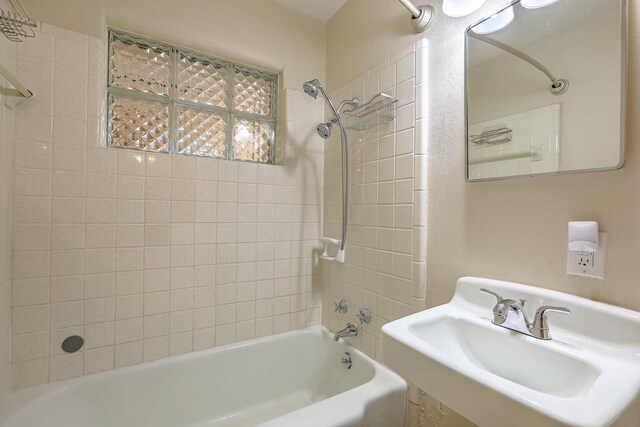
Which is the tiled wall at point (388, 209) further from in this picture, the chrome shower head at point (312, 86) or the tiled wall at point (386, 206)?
the chrome shower head at point (312, 86)

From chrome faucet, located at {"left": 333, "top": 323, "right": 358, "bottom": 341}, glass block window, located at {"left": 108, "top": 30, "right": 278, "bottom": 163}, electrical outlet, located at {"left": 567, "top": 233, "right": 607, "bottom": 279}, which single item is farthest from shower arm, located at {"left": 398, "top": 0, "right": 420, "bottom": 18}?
chrome faucet, located at {"left": 333, "top": 323, "right": 358, "bottom": 341}

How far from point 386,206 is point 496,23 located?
770mm

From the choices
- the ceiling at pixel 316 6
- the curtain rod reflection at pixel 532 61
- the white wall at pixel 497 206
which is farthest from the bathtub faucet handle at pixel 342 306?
the ceiling at pixel 316 6

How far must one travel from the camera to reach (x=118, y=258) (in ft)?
4.28

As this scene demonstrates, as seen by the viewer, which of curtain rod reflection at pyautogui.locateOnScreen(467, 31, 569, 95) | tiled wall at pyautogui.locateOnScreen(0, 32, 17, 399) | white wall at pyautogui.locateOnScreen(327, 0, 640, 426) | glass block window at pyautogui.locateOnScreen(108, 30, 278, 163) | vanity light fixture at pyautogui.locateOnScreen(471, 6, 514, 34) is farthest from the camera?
glass block window at pyautogui.locateOnScreen(108, 30, 278, 163)

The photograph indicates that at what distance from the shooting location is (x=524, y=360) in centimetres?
77

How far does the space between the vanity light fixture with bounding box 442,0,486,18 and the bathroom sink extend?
93 centimetres

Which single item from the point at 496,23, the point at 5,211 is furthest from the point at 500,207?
the point at 5,211

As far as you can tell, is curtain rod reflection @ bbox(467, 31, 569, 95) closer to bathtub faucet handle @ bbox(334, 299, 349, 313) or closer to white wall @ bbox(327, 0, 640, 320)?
white wall @ bbox(327, 0, 640, 320)

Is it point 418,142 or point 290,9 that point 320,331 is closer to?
point 418,142

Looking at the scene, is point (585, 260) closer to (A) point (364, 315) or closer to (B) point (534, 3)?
(B) point (534, 3)

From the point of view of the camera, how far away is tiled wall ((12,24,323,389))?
3.82ft

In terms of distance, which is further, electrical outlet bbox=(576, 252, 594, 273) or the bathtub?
the bathtub

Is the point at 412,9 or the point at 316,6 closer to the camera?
the point at 412,9
